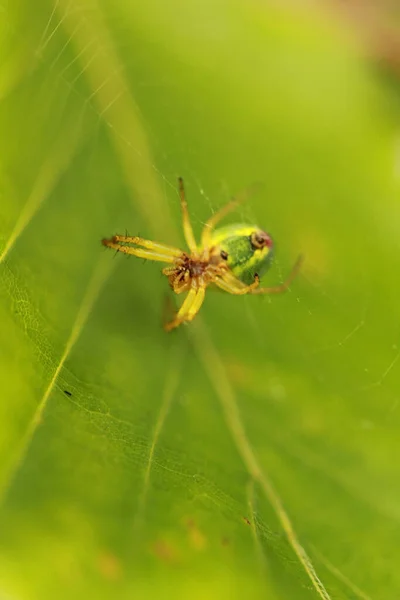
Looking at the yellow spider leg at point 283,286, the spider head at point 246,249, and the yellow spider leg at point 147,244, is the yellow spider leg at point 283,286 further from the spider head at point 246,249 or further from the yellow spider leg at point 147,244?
the yellow spider leg at point 147,244

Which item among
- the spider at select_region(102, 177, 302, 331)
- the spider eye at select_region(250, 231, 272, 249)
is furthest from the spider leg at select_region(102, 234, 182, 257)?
the spider eye at select_region(250, 231, 272, 249)

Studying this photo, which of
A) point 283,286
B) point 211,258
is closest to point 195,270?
point 211,258

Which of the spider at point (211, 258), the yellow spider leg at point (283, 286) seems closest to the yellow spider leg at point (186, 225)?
the spider at point (211, 258)

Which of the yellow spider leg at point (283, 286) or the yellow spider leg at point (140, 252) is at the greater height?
the yellow spider leg at point (283, 286)

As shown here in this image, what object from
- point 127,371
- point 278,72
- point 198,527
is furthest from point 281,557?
point 278,72

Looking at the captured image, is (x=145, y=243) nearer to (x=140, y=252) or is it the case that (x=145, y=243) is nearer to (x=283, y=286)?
(x=140, y=252)

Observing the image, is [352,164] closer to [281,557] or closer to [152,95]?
[152,95]

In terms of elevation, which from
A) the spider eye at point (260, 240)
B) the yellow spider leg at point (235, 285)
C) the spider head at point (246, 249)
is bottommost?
the yellow spider leg at point (235, 285)

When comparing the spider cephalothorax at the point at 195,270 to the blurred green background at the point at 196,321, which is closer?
the blurred green background at the point at 196,321
